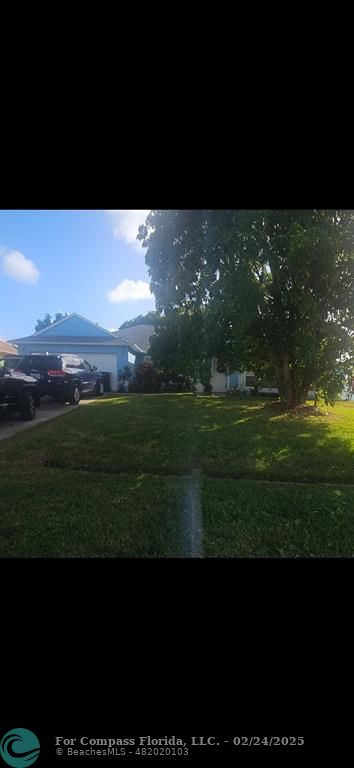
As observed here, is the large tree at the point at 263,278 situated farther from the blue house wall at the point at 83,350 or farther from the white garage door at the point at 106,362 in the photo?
the white garage door at the point at 106,362

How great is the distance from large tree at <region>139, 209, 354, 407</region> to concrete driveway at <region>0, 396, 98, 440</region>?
10.4 feet

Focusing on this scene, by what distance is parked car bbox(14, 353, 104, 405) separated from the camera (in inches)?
252

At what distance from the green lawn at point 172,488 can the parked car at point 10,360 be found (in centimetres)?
128

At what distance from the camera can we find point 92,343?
22.6ft

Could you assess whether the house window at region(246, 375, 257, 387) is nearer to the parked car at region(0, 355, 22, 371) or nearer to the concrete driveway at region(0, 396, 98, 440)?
the concrete driveway at region(0, 396, 98, 440)

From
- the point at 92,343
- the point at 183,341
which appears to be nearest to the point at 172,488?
the point at 183,341

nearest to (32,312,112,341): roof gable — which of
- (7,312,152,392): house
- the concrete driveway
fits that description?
(7,312,152,392): house

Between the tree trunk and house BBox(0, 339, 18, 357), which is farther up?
house BBox(0, 339, 18, 357)
